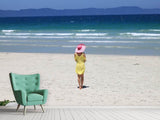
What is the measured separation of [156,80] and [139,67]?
344 cm

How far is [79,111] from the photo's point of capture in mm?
8516

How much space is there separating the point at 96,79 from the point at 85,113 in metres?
6.26

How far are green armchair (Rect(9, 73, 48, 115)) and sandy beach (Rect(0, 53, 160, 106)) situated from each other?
1.83 meters

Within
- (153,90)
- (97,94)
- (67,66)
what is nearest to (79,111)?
(97,94)

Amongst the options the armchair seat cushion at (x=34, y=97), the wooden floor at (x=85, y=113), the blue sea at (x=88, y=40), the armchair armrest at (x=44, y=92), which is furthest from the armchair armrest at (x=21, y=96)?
the blue sea at (x=88, y=40)

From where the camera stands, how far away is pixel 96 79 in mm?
14422

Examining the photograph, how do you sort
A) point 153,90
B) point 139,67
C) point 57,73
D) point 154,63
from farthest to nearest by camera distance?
point 154,63, point 139,67, point 57,73, point 153,90

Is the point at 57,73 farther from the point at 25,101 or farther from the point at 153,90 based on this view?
the point at 25,101

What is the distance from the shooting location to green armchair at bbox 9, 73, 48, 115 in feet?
26.3

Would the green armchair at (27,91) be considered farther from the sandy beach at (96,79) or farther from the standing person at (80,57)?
the standing person at (80,57)

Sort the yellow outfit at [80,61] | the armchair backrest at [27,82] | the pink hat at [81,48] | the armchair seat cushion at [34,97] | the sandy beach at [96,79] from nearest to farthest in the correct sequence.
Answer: the armchair seat cushion at [34,97], the armchair backrest at [27,82], the sandy beach at [96,79], the pink hat at [81,48], the yellow outfit at [80,61]

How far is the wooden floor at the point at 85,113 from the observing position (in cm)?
754

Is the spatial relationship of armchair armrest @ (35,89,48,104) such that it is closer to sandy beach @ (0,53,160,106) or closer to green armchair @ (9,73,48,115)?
green armchair @ (9,73,48,115)

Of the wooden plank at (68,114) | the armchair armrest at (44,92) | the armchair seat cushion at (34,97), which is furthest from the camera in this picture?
the armchair armrest at (44,92)
